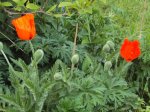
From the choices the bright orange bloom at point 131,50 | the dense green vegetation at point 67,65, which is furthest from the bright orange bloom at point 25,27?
the bright orange bloom at point 131,50

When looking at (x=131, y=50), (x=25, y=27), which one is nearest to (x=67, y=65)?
(x=131, y=50)

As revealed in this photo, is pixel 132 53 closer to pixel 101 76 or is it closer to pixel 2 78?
pixel 101 76

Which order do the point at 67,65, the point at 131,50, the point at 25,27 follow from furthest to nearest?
the point at 67,65 → the point at 131,50 → the point at 25,27

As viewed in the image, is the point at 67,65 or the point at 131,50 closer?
the point at 131,50

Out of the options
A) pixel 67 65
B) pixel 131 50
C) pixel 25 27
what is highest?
pixel 25 27

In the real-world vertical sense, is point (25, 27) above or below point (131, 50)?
above

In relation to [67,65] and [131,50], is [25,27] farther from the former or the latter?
[67,65]

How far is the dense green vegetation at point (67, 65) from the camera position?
195 cm

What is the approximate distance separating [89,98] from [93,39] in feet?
2.90

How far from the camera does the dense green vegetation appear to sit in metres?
1.95

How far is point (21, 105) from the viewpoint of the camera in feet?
6.31

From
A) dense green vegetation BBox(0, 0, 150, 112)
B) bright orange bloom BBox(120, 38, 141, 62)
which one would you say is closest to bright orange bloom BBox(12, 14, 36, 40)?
dense green vegetation BBox(0, 0, 150, 112)

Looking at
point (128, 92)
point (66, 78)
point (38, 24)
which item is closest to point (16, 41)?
point (38, 24)

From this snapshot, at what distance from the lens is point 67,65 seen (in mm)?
2477
